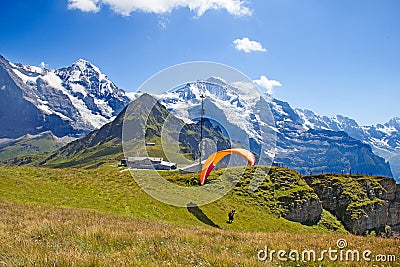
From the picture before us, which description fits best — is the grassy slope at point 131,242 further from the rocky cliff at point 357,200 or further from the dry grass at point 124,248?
the rocky cliff at point 357,200

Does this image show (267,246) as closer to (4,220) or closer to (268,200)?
(4,220)

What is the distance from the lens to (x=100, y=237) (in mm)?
10242

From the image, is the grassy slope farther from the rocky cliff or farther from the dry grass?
the rocky cliff

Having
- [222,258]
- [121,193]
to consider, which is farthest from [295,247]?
[121,193]

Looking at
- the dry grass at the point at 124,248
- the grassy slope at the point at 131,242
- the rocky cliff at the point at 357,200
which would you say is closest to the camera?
the dry grass at the point at 124,248

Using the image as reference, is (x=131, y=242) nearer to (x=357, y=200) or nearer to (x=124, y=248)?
(x=124, y=248)

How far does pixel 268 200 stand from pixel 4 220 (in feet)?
173

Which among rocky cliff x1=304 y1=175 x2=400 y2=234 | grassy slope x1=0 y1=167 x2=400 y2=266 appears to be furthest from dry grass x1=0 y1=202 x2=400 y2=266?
rocky cliff x1=304 y1=175 x2=400 y2=234

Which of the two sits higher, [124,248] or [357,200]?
[357,200]

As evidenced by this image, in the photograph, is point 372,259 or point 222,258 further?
point 372,259

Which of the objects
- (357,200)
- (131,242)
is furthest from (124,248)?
(357,200)

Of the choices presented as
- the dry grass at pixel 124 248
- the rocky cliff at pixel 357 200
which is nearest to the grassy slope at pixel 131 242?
the dry grass at pixel 124 248

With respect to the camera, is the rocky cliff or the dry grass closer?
the dry grass

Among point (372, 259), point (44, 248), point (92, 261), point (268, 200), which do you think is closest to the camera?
point (92, 261)
